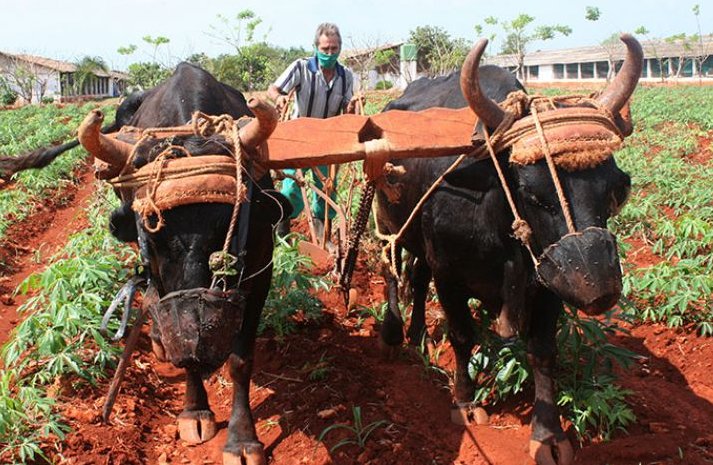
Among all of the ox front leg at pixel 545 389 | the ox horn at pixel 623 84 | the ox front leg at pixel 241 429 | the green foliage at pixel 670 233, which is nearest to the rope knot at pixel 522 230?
the ox front leg at pixel 545 389

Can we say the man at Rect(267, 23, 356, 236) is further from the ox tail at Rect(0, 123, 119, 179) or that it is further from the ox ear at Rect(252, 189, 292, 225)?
the ox tail at Rect(0, 123, 119, 179)

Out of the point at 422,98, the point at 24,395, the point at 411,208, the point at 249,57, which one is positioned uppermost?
the point at 249,57

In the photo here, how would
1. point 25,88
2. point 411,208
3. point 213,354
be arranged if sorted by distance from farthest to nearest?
point 25,88
point 411,208
point 213,354

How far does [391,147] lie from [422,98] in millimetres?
1365

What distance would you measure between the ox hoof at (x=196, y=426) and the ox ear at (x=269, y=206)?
112 cm

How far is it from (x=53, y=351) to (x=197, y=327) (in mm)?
1786

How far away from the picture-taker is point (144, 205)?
2709mm

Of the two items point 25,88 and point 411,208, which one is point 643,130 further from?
point 25,88

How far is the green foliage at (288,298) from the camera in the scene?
4.71m

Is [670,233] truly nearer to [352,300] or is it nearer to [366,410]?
[352,300]

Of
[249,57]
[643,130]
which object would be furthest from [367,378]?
[249,57]

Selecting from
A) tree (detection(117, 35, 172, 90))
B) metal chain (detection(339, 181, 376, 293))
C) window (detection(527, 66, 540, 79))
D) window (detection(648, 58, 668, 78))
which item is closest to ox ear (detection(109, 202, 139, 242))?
metal chain (detection(339, 181, 376, 293))

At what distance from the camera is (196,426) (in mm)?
3635

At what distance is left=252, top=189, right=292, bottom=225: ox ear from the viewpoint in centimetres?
320
